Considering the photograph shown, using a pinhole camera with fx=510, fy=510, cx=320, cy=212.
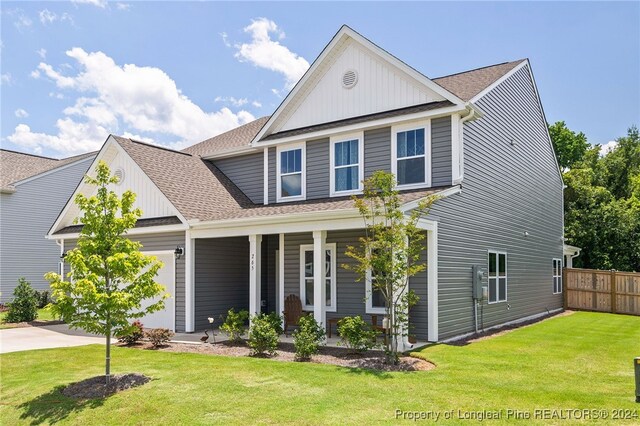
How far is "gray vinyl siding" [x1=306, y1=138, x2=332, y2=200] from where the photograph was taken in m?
15.2

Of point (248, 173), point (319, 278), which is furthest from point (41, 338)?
point (319, 278)

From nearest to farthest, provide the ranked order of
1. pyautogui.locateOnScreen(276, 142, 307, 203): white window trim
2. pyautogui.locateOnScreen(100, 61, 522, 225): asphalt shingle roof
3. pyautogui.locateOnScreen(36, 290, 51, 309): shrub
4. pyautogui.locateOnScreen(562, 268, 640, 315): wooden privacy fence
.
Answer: pyautogui.locateOnScreen(100, 61, 522, 225): asphalt shingle roof < pyautogui.locateOnScreen(276, 142, 307, 203): white window trim < pyautogui.locateOnScreen(562, 268, 640, 315): wooden privacy fence < pyautogui.locateOnScreen(36, 290, 51, 309): shrub

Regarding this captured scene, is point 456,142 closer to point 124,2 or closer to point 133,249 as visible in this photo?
point 133,249

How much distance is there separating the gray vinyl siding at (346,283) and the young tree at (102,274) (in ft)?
19.0

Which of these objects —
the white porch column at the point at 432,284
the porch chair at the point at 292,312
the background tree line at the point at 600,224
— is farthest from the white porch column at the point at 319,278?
the background tree line at the point at 600,224

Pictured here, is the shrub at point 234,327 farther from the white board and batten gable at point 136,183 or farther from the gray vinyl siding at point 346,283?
the white board and batten gable at point 136,183

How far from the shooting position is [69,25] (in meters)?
15.7

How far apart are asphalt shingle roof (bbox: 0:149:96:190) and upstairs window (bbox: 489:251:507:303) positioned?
22.9 metres

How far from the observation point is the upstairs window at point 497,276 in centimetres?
1550

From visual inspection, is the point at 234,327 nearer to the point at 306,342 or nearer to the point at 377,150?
the point at 306,342

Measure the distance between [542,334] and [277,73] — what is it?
1297 centimetres

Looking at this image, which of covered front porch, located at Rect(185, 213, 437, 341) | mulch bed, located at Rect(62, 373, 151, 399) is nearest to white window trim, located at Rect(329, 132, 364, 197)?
covered front porch, located at Rect(185, 213, 437, 341)

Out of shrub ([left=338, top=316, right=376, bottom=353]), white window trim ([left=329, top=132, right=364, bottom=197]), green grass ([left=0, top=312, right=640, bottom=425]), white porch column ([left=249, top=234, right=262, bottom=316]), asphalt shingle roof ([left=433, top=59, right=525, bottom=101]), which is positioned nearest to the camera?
green grass ([left=0, top=312, right=640, bottom=425])

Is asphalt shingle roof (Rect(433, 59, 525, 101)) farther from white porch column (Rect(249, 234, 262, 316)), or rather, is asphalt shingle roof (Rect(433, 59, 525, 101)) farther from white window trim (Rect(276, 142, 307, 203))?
white porch column (Rect(249, 234, 262, 316))
